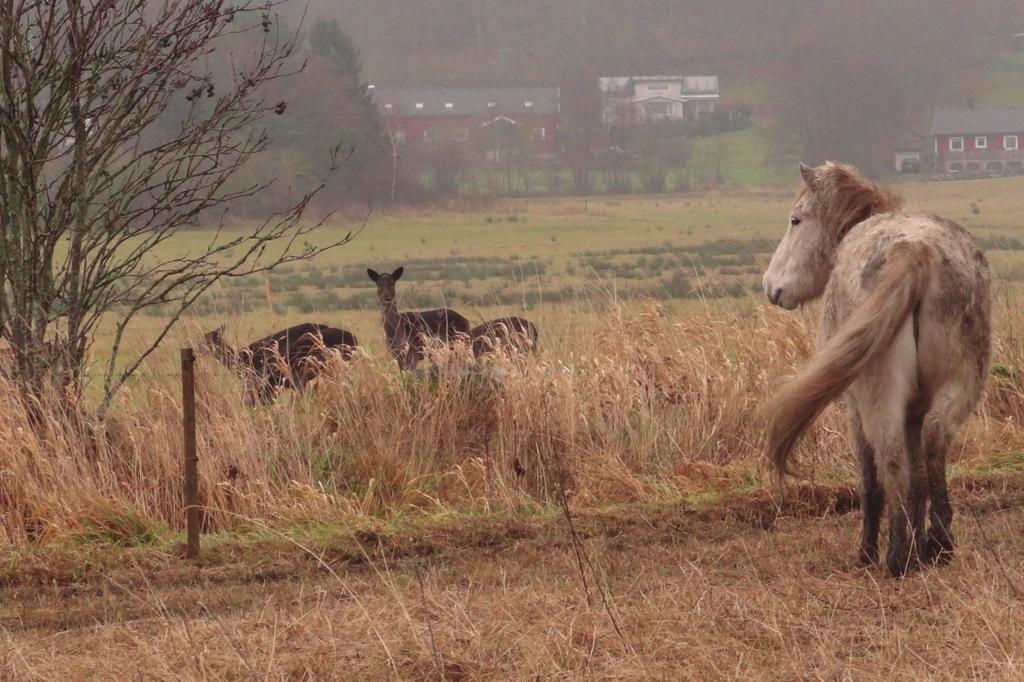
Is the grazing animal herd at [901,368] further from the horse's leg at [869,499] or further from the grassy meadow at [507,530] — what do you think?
the grassy meadow at [507,530]

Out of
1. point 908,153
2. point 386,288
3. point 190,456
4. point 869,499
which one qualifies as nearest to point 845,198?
point 869,499

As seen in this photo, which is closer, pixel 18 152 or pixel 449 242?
pixel 18 152

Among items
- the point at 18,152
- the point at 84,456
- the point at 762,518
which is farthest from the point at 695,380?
the point at 18,152

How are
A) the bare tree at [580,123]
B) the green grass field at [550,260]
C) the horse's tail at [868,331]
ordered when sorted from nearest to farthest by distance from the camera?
the horse's tail at [868,331], the green grass field at [550,260], the bare tree at [580,123]

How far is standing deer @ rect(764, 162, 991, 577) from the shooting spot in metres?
5.78

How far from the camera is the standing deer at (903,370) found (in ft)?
19.0

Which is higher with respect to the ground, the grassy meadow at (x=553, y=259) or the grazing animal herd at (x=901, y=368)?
the grazing animal herd at (x=901, y=368)

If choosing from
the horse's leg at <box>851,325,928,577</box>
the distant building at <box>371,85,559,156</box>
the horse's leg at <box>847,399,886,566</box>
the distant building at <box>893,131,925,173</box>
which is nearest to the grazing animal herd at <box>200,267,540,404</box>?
the horse's leg at <box>847,399,886,566</box>

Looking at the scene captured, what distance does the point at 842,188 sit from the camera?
709cm

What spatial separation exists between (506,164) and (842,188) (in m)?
95.5

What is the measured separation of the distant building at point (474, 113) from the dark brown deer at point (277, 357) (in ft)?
299

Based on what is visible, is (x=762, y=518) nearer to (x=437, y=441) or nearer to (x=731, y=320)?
(x=437, y=441)

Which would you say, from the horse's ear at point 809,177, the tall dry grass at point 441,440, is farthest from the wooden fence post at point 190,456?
the horse's ear at point 809,177

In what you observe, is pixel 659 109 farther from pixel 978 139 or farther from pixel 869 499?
pixel 869 499
